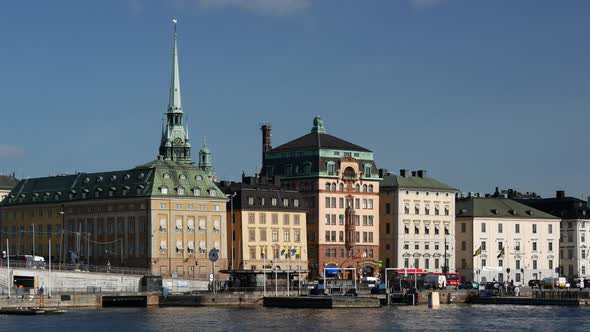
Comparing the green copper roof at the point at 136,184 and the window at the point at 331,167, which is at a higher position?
the window at the point at 331,167

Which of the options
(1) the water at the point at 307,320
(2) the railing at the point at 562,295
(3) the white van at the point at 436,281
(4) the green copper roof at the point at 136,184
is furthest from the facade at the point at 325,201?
(1) the water at the point at 307,320

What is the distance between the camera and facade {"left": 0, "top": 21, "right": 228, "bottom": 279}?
176250 mm

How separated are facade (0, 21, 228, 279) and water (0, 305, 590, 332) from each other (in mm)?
30779

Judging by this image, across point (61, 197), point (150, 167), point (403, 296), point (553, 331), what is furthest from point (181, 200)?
point (553, 331)

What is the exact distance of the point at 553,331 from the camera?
117 metres

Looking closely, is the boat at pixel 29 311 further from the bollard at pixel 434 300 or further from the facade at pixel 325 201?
the facade at pixel 325 201

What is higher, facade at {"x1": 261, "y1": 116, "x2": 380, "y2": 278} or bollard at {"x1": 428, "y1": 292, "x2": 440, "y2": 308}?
facade at {"x1": 261, "y1": 116, "x2": 380, "y2": 278}

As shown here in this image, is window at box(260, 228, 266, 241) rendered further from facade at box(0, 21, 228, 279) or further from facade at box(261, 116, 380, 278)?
facade at box(261, 116, 380, 278)

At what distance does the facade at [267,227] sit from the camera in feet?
612


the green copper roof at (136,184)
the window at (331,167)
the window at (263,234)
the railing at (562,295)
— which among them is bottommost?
the railing at (562,295)

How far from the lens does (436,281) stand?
181750 mm

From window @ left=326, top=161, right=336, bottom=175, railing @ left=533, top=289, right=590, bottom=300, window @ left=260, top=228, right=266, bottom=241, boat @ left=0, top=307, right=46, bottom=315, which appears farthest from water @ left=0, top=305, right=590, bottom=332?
window @ left=326, top=161, right=336, bottom=175

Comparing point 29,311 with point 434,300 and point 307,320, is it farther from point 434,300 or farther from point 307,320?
point 434,300

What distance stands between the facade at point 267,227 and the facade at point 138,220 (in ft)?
13.8
